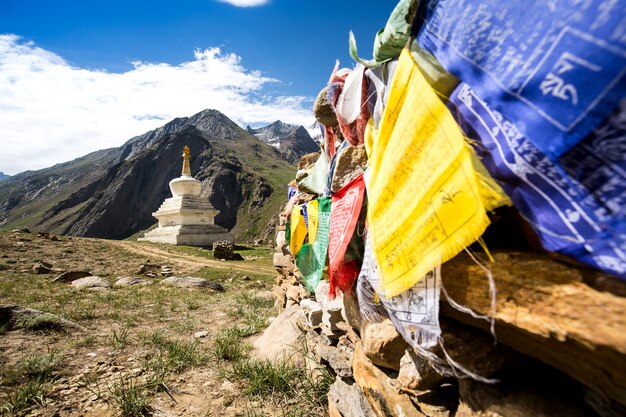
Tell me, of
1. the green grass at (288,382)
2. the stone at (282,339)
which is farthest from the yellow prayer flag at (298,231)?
the green grass at (288,382)

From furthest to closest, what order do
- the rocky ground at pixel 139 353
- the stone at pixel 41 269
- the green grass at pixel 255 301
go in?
the stone at pixel 41 269
the green grass at pixel 255 301
the rocky ground at pixel 139 353

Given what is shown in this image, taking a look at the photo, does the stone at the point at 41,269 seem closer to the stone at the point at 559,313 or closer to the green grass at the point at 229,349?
the green grass at the point at 229,349

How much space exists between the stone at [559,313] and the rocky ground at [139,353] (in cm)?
247

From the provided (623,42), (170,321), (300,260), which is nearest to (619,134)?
(623,42)

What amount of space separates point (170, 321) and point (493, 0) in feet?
22.1

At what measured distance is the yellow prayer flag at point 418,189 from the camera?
4.02 feet

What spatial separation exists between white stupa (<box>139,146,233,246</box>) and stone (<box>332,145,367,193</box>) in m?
20.3

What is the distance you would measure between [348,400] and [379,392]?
1.94 feet

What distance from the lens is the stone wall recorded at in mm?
928

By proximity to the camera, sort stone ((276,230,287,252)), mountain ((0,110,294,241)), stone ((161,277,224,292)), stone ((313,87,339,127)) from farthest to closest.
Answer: mountain ((0,110,294,241)) → stone ((161,277,224,292)) → stone ((276,230,287,252)) → stone ((313,87,339,127))

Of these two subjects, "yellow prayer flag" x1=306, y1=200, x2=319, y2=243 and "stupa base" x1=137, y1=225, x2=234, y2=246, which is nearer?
"yellow prayer flag" x1=306, y1=200, x2=319, y2=243

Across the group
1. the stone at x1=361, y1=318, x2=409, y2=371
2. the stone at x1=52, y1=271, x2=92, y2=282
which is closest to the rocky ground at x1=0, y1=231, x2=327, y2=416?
the stone at x1=52, y1=271, x2=92, y2=282

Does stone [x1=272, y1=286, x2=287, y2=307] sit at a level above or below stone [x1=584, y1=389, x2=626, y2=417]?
below

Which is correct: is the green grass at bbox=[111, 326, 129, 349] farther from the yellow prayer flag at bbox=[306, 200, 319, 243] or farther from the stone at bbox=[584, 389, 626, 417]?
the stone at bbox=[584, 389, 626, 417]
